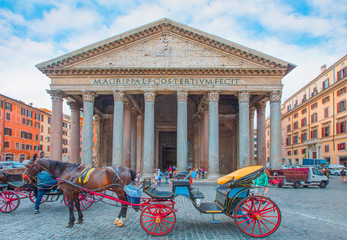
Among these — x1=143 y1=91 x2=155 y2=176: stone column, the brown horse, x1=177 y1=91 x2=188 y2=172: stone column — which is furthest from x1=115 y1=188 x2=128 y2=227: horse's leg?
x1=177 y1=91 x2=188 y2=172: stone column

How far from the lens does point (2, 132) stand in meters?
36.5

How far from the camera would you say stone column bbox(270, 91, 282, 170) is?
1942 cm

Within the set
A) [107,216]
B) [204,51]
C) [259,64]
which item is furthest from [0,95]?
[107,216]

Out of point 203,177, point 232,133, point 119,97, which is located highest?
point 119,97

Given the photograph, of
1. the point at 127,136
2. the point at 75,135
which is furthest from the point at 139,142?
the point at 75,135

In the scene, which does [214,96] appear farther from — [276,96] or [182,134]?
[276,96]

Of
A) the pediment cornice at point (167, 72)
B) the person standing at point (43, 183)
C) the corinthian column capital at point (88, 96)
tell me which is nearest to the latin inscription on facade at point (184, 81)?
the pediment cornice at point (167, 72)

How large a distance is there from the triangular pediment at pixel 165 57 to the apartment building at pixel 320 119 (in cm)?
2002

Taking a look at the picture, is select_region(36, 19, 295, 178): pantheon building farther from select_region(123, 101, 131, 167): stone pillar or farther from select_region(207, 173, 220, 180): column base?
select_region(123, 101, 131, 167): stone pillar

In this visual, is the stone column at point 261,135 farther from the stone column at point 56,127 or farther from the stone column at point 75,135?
the stone column at point 56,127

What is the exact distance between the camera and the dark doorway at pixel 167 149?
29719 mm

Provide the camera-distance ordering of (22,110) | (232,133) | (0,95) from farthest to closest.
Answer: (22,110), (0,95), (232,133)

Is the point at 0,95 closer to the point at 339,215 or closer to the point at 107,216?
the point at 107,216

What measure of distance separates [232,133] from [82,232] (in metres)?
23.7
